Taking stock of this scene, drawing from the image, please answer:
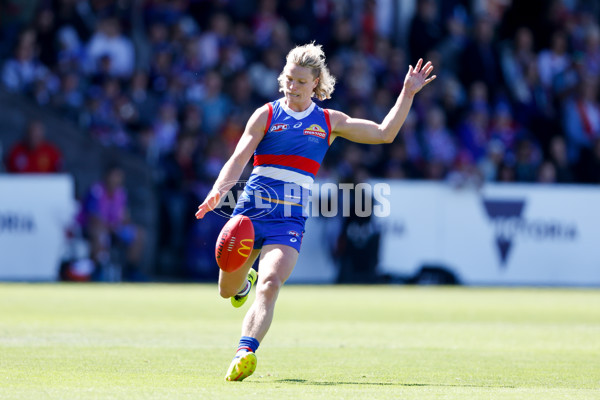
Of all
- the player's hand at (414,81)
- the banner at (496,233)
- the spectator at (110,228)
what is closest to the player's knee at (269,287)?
the player's hand at (414,81)

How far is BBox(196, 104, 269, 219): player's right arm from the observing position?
755cm

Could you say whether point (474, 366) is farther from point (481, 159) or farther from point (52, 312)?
point (481, 159)

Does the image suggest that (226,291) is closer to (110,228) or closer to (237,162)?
(237,162)

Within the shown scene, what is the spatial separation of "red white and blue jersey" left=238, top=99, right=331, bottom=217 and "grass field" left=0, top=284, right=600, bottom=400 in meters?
1.36

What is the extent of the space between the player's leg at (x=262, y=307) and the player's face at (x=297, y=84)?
115cm

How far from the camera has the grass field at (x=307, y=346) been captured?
7.04 metres

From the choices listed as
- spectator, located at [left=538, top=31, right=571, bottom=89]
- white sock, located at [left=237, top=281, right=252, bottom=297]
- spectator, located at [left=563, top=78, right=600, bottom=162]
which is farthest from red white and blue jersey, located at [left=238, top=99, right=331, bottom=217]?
spectator, located at [left=538, top=31, right=571, bottom=89]

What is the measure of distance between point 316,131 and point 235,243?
47.4 inches

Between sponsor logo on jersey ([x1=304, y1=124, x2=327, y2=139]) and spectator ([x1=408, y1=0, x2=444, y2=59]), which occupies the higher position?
spectator ([x1=408, y1=0, x2=444, y2=59])

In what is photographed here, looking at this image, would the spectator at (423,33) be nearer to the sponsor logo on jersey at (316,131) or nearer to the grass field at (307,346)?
the grass field at (307,346)

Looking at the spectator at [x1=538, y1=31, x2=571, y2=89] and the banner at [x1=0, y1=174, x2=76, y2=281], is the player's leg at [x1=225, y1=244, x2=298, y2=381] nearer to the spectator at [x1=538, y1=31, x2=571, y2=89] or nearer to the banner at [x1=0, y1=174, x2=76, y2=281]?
the banner at [x1=0, y1=174, x2=76, y2=281]

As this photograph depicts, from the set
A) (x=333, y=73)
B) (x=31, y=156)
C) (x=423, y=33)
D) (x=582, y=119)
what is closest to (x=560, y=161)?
(x=582, y=119)

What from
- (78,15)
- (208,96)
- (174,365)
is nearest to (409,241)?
(208,96)

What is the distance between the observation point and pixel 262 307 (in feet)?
25.2
